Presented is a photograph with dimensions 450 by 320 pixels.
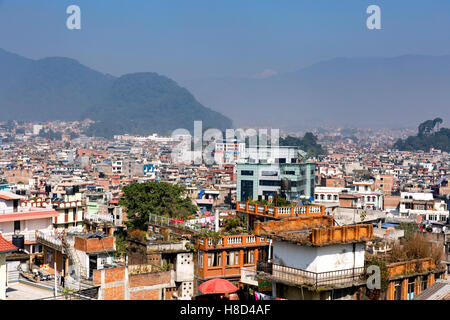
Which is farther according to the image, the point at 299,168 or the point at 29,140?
the point at 29,140

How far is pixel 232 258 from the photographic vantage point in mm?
9672

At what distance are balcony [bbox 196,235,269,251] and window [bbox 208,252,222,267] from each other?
122 millimetres

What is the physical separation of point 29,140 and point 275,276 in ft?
445

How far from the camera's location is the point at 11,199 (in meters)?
12.9

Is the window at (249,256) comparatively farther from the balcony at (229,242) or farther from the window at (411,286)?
the window at (411,286)

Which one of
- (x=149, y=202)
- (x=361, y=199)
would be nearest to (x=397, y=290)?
(x=149, y=202)

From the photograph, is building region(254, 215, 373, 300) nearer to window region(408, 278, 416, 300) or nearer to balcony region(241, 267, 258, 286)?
window region(408, 278, 416, 300)

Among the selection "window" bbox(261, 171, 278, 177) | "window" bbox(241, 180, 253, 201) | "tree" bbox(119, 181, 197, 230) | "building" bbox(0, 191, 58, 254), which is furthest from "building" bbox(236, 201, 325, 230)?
"window" bbox(241, 180, 253, 201)

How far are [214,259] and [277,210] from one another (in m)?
1.54

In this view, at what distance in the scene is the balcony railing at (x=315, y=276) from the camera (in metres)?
6.45

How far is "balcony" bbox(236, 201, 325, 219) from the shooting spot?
34.4ft
